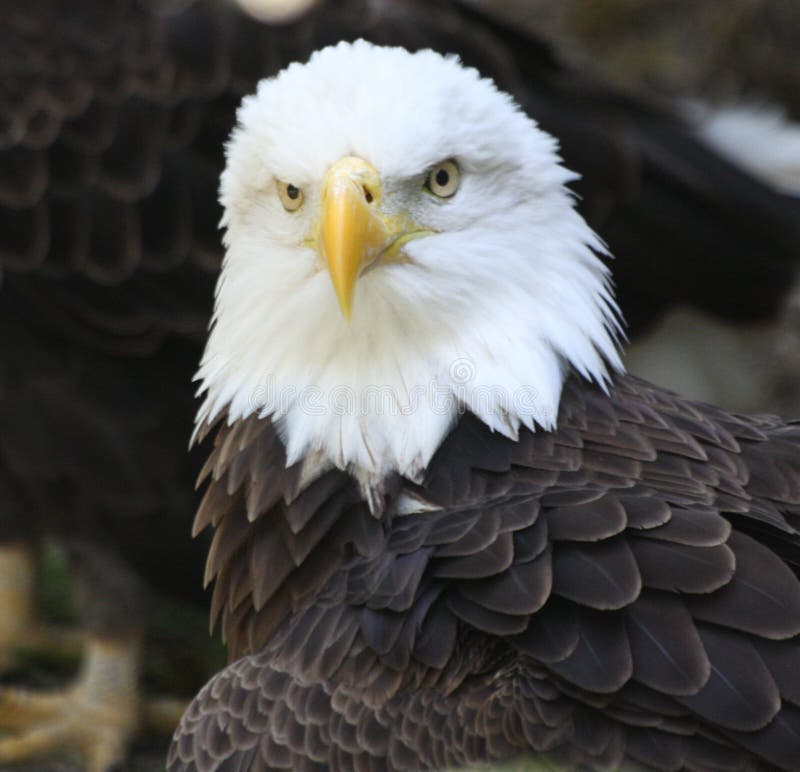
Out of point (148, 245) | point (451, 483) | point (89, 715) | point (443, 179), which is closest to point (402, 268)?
point (443, 179)

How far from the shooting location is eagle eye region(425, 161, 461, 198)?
310cm

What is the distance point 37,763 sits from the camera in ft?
18.8

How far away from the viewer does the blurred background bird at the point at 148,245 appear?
5164mm

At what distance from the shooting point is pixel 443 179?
3.12 meters

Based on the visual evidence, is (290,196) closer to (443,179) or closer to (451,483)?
(443,179)

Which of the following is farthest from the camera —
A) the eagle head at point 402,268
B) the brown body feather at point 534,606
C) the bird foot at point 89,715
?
the bird foot at point 89,715

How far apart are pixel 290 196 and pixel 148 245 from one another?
215 cm

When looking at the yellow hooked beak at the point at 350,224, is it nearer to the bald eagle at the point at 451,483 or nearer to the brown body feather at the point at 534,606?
the bald eagle at the point at 451,483

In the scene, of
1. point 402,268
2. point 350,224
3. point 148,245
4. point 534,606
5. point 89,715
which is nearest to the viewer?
point 534,606

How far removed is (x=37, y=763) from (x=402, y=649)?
3363mm

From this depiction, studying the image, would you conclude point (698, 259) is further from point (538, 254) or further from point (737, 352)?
point (538, 254)

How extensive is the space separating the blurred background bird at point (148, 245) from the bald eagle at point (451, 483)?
1828 millimetres

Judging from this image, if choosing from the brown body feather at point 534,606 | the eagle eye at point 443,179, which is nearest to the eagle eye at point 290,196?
the eagle eye at point 443,179

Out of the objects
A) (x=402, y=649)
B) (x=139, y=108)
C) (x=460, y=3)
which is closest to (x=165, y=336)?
(x=139, y=108)
